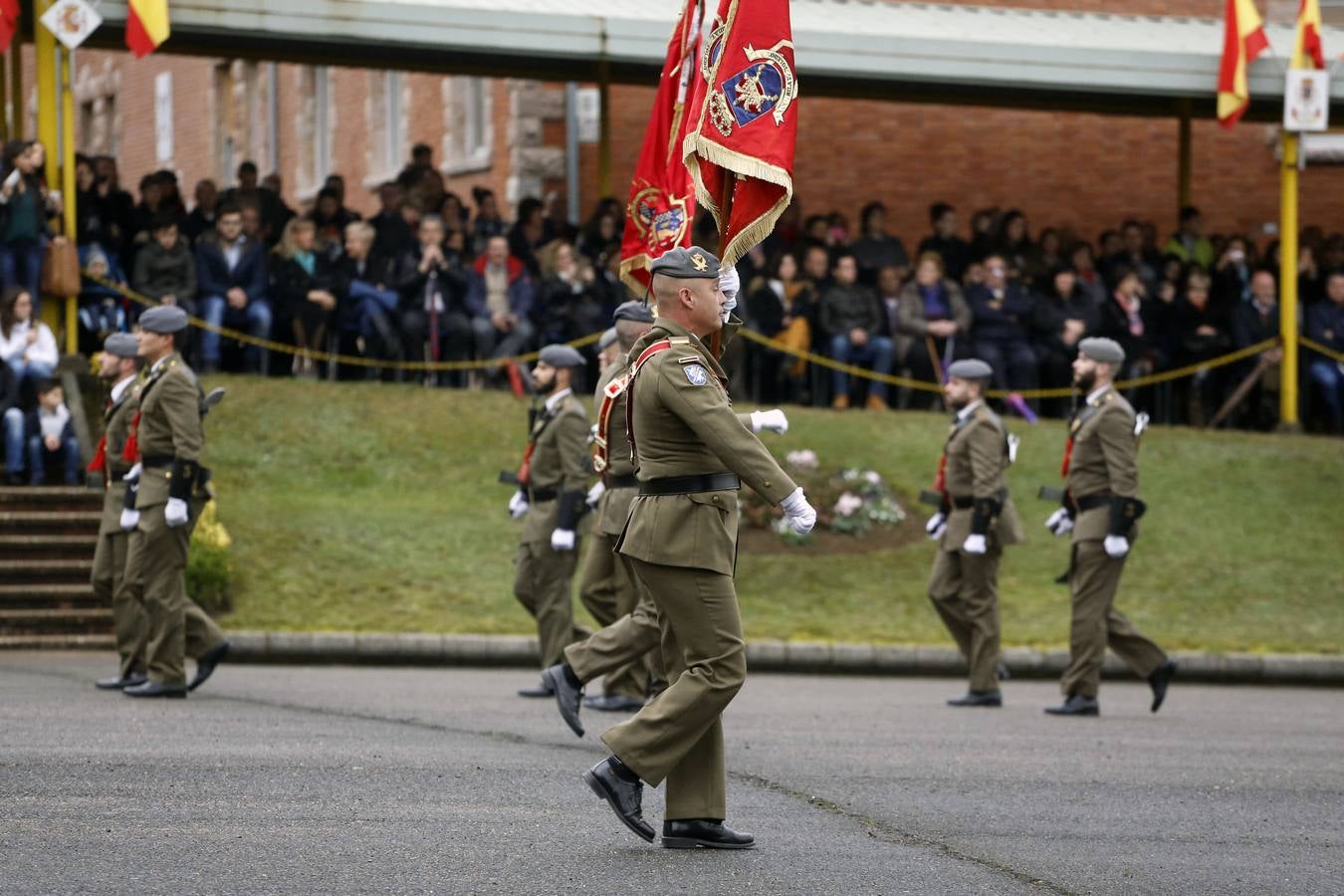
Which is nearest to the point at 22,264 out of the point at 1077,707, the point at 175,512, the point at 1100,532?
the point at 175,512

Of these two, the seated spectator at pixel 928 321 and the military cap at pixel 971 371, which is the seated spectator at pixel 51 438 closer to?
the military cap at pixel 971 371

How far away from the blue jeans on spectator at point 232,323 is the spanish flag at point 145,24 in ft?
7.53

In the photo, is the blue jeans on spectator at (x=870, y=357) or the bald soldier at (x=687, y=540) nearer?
the bald soldier at (x=687, y=540)

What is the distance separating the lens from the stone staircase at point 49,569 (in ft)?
52.0

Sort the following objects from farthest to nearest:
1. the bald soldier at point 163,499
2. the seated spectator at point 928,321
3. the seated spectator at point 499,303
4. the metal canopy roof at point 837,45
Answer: the seated spectator at point 928,321, the seated spectator at point 499,303, the metal canopy roof at point 837,45, the bald soldier at point 163,499

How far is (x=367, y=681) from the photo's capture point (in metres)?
13.9

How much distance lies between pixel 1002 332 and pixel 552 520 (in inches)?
403

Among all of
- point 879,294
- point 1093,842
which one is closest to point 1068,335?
point 879,294

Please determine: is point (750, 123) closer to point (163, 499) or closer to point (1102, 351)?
point (163, 499)

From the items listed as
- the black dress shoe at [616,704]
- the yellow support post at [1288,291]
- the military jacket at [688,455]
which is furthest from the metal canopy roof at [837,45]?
the military jacket at [688,455]

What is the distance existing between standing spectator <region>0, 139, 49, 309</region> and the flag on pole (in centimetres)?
1256

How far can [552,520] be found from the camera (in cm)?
1348

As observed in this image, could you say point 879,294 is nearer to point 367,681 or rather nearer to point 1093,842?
point 367,681

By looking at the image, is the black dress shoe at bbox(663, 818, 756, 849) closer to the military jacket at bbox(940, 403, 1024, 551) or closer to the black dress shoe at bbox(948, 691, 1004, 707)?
the black dress shoe at bbox(948, 691, 1004, 707)
